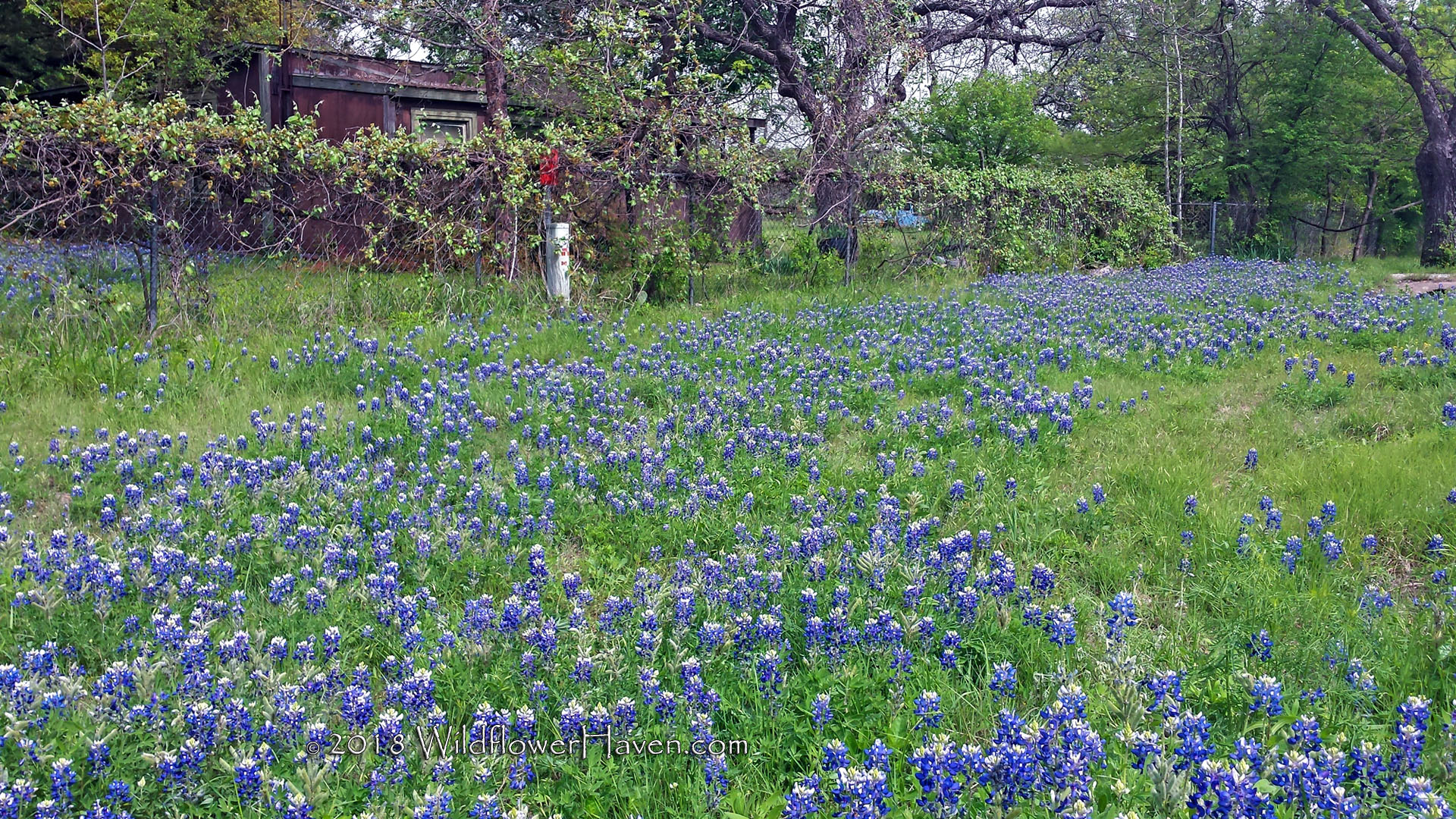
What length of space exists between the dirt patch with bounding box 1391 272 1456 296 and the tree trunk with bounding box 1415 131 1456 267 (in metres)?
1.83

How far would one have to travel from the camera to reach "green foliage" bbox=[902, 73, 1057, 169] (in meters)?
18.0

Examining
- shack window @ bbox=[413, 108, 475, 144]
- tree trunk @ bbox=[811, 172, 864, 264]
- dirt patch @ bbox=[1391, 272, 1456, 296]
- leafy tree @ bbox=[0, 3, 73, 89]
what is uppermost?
leafy tree @ bbox=[0, 3, 73, 89]

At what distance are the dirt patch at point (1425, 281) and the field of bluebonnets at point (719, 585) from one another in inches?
344

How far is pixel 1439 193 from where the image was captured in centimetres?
1825

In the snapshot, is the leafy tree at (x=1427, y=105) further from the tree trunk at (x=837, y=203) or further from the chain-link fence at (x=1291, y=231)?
the tree trunk at (x=837, y=203)

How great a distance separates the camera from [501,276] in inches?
388

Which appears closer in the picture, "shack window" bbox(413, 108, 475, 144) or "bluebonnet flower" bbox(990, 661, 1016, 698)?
"bluebonnet flower" bbox(990, 661, 1016, 698)

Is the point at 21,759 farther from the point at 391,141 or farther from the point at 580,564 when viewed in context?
the point at 391,141

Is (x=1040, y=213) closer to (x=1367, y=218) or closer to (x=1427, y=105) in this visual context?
(x=1427, y=105)

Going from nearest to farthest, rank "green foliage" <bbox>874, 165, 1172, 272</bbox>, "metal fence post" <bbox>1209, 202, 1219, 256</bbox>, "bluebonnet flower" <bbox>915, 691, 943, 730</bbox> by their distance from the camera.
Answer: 1. "bluebonnet flower" <bbox>915, 691, 943, 730</bbox>
2. "green foliage" <bbox>874, 165, 1172, 272</bbox>
3. "metal fence post" <bbox>1209, 202, 1219, 256</bbox>

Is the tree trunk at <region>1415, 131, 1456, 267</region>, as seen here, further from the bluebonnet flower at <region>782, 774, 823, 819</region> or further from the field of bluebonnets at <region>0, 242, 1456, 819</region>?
the bluebonnet flower at <region>782, 774, 823, 819</region>

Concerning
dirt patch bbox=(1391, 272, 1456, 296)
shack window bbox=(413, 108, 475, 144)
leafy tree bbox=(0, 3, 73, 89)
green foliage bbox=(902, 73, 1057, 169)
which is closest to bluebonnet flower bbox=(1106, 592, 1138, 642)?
dirt patch bbox=(1391, 272, 1456, 296)

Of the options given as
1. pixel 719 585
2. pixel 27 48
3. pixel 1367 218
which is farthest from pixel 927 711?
pixel 1367 218

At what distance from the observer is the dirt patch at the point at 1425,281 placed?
14009 mm
